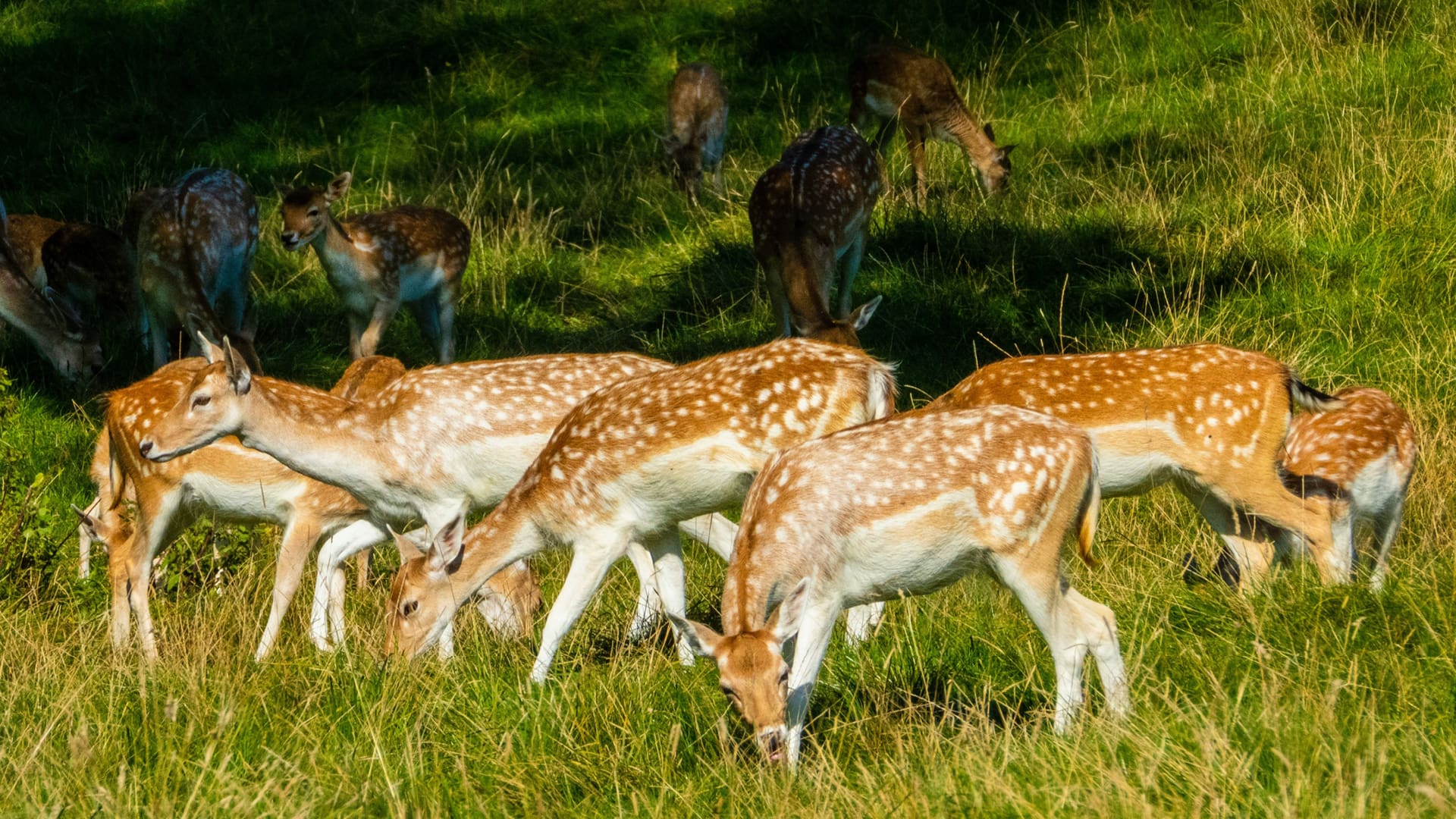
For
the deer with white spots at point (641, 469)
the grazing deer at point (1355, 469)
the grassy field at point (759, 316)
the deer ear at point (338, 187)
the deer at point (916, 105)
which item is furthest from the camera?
the deer at point (916, 105)

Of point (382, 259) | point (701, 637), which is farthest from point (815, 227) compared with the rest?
point (701, 637)

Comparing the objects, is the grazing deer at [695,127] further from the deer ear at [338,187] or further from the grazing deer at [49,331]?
the grazing deer at [49,331]

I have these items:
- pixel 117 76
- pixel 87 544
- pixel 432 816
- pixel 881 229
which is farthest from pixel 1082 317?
pixel 117 76

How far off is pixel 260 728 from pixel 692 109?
338 inches

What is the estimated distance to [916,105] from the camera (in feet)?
40.1

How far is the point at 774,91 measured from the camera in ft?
46.3

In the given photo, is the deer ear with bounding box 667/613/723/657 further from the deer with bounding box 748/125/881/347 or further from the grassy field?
the deer with bounding box 748/125/881/347

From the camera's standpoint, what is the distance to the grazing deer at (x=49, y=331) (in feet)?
31.2

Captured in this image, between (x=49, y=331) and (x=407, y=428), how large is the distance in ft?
13.3

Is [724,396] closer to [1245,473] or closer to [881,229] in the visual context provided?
[1245,473]

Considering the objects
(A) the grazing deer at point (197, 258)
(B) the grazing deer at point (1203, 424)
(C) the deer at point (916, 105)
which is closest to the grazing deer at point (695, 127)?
(C) the deer at point (916, 105)

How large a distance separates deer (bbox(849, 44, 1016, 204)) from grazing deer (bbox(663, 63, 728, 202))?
108cm

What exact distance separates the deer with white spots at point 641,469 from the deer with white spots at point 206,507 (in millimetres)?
927

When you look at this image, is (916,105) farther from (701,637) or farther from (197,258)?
(701,637)
